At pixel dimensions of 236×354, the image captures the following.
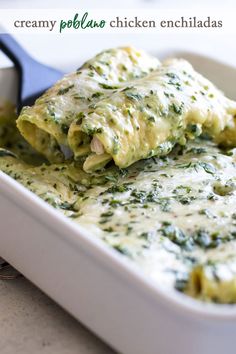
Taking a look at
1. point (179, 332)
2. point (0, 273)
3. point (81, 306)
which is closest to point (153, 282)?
point (179, 332)

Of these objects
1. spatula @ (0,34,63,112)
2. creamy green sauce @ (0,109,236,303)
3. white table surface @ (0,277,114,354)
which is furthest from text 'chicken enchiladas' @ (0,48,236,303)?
white table surface @ (0,277,114,354)

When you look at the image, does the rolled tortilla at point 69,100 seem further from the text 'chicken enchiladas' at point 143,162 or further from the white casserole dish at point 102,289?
the white casserole dish at point 102,289

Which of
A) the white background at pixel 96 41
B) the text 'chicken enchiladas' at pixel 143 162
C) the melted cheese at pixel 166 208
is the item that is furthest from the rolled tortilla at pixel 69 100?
the white background at pixel 96 41

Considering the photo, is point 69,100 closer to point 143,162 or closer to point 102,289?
point 143,162

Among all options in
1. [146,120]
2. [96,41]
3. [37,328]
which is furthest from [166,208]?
[96,41]

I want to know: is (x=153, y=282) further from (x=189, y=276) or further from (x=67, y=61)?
(x=67, y=61)
